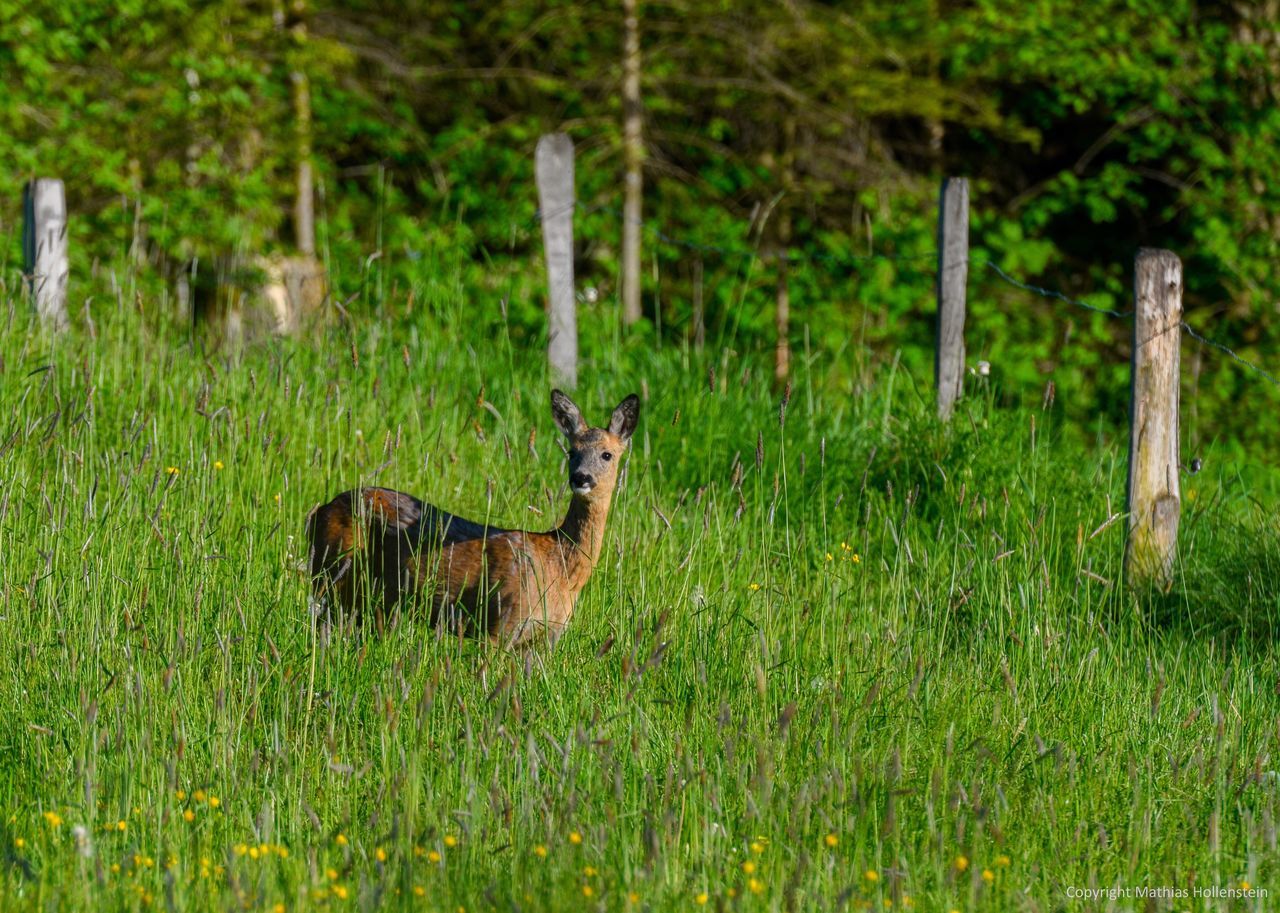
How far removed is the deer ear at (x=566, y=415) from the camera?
5.59 meters

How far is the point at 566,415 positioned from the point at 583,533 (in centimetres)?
51

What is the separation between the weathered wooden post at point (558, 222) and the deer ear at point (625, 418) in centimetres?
252

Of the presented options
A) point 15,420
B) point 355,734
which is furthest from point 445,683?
point 15,420

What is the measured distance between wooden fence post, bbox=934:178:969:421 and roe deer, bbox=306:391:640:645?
2.37 meters

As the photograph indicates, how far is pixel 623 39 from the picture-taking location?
12.1 metres

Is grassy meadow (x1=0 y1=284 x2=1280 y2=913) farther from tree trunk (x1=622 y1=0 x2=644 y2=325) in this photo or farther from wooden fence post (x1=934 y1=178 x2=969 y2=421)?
tree trunk (x1=622 y1=0 x2=644 y2=325)

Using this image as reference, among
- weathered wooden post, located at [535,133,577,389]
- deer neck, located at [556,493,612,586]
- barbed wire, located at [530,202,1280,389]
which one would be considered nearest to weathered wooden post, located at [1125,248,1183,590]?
barbed wire, located at [530,202,1280,389]

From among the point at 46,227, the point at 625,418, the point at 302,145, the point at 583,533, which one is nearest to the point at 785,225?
the point at 302,145

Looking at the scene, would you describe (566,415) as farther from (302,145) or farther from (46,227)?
(302,145)

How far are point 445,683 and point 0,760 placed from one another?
1.15m

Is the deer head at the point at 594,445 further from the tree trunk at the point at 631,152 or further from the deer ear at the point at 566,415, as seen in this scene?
the tree trunk at the point at 631,152

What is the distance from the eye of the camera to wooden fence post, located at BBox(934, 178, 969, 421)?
293 inches

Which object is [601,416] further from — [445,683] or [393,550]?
[445,683]

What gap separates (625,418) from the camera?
567 cm
